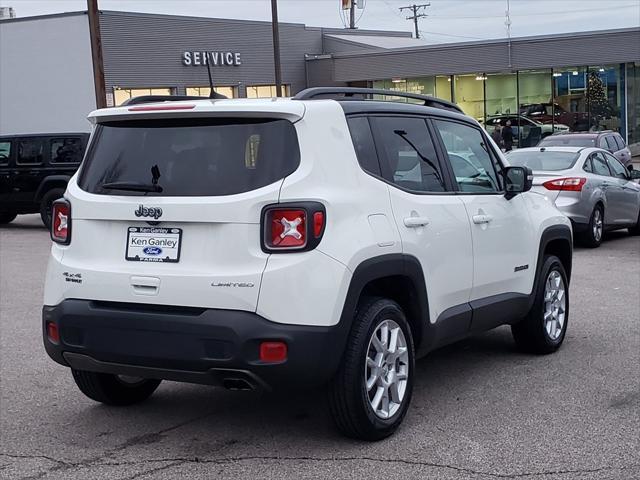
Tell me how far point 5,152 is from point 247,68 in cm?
2174

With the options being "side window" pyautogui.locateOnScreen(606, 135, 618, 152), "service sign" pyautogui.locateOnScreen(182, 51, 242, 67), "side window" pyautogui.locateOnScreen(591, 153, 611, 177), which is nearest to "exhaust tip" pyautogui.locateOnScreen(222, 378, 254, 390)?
"side window" pyautogui.locateOnScreen(591, 153, 611, 177)

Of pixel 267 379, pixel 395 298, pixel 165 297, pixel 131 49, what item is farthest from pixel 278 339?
pixel 131 49

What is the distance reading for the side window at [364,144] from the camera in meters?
5.14

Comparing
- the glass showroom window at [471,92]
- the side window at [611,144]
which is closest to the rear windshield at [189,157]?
the side window at [611,144]

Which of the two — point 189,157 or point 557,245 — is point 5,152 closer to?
point 557,245

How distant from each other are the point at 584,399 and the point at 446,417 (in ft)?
3.15

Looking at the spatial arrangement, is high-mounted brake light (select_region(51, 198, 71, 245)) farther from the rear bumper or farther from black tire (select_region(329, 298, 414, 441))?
black tire (select_region(329, 298, 414, 441))

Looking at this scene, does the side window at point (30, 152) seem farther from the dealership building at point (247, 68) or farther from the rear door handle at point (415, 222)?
the dealership building at point (247, 68)

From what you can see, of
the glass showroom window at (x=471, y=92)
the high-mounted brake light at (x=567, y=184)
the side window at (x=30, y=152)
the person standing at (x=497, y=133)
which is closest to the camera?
the high-mounted brake light at (x=567, y=184)

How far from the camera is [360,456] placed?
16.0ft

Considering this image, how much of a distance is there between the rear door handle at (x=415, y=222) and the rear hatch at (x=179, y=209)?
0.90 meters

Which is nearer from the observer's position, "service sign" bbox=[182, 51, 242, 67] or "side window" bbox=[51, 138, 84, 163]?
"side window" bbox=[51, 138, 84, 163]

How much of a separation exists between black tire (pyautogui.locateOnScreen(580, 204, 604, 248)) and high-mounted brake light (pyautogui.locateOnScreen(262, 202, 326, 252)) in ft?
32.8

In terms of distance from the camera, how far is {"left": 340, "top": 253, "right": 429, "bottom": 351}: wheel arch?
4.79 m
